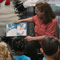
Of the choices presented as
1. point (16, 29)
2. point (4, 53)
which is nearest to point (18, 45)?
point (16, 29)

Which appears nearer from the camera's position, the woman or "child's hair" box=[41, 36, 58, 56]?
"child's hair" box=[41, 36, 58, 56]

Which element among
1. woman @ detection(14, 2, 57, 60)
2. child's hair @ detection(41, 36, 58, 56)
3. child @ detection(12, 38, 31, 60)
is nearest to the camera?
child's hair @ detection(41, 36, 58, 56)

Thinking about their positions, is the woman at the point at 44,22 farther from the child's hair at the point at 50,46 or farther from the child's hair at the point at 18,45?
the child's hair at the point at 50,46

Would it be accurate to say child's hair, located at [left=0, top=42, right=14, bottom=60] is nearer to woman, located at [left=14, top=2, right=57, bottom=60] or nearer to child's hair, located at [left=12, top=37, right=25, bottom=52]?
child's hair, located at [left=12, top=37, right=25, bottom=52]

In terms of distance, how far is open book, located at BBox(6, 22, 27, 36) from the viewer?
2.60 m

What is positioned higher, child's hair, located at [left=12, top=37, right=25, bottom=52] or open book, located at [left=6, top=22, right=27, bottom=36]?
open book, located at [left=6, top=22, right=27, bottom=36]

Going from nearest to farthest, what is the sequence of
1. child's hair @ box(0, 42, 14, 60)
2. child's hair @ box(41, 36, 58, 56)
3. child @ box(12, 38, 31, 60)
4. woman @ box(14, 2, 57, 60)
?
child's hair @ box(0, 42, 14, 60) → child's hair @ box(41, 36, 58, 56) → child @ box(12, 38, 31, 60) → woman @ box(14, 2, 57, 60)

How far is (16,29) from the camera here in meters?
2.64

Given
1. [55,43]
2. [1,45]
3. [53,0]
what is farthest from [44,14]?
[1,45]

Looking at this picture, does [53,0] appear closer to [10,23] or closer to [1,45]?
[10,23]

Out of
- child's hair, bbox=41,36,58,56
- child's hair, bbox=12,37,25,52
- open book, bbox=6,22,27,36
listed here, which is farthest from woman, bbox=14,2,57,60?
child's hair, bbox=41,36,58,56

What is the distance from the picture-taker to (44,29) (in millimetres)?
2445

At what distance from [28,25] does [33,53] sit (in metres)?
0.50

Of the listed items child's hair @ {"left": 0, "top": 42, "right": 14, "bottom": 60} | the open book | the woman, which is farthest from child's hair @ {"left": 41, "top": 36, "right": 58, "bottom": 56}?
the open book
